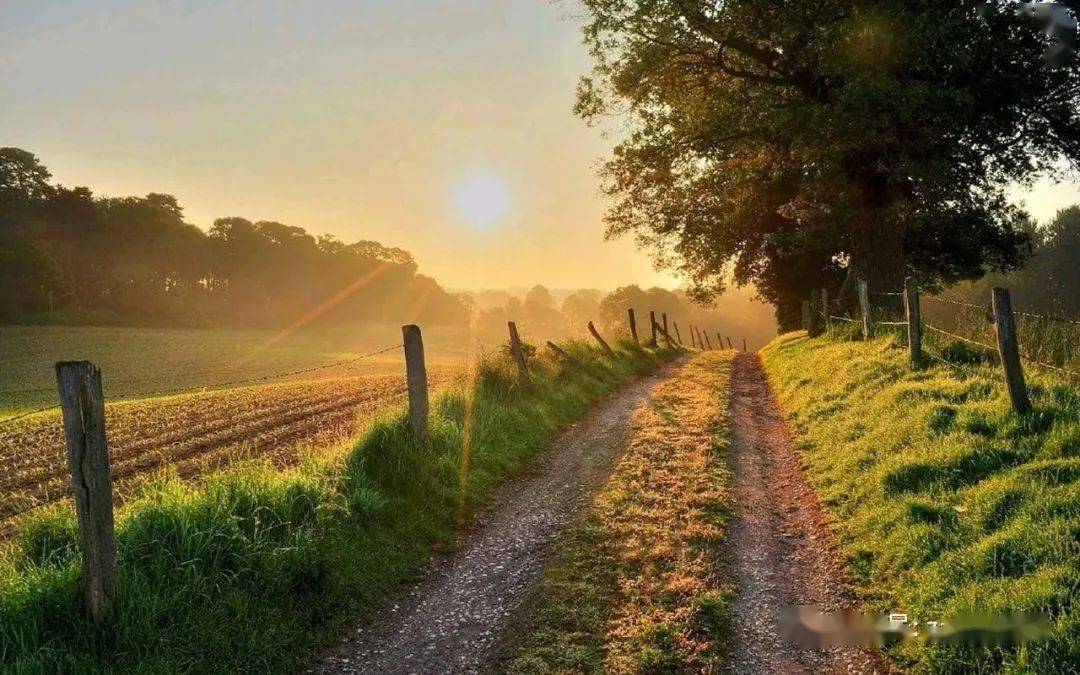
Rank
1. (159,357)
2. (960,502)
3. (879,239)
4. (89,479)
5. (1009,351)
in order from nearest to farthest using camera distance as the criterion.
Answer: (89,479), (960,502), (1009,351), (879,239), (159,357)

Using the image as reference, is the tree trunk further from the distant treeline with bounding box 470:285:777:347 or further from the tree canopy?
the distant treeline with bounding box 470:285:777:347

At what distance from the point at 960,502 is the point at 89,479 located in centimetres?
841

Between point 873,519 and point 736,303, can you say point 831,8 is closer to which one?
point 873,519

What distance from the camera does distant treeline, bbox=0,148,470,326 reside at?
2352 inches

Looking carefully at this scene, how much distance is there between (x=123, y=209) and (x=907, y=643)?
8942cm

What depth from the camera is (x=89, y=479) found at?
4852 millimetres

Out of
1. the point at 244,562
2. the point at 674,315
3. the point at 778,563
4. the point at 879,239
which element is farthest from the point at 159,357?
the point at 674,315

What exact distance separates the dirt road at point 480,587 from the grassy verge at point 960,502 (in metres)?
3.46

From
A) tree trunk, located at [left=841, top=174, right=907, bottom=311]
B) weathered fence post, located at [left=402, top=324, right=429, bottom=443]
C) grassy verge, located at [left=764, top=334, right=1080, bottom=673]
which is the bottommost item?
grassy verge, located at [left=764, top=334, right=1080, bottom=673]

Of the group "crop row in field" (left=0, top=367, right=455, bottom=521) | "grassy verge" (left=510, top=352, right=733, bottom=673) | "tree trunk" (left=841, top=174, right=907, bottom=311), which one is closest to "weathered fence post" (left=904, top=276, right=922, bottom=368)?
"grassy verge" (left=510, top=352, right=733, bottom=673)

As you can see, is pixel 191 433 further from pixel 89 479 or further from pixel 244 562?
pixel 89 479

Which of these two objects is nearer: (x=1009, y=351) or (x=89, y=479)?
(x=89, y=479)

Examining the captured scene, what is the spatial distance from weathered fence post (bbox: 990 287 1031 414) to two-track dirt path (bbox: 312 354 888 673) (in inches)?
114

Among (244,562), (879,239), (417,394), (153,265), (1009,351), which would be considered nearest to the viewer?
(244,562)
